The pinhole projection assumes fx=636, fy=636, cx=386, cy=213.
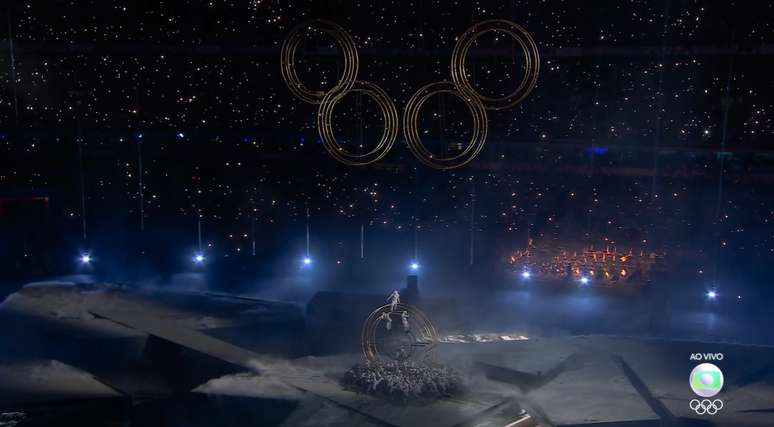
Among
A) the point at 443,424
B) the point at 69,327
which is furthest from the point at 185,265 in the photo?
the point at 443,424

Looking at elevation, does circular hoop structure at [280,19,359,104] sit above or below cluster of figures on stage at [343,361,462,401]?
above

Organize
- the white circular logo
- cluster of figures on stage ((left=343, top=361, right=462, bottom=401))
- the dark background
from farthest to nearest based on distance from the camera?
the dark background
cluster of figures on stage ((left=343, top=361, right=462, bottom=401))
the white circular logo

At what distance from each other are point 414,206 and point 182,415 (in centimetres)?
467

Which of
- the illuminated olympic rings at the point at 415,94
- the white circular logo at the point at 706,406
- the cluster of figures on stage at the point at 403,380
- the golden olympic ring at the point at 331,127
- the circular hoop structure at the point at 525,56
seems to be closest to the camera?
the white circular logo at the point at 706,406

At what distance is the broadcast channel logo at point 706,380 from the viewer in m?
4.18

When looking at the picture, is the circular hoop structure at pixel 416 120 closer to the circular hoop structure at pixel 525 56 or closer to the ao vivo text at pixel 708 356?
the circular hoop structure at pixel 525 56

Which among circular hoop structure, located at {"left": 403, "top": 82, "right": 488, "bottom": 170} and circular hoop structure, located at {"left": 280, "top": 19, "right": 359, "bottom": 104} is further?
circular hoop structure, located at {"left": 403, "top": 82, "right": 488, "bottom": 170}

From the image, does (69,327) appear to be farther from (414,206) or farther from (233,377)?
(414,206)

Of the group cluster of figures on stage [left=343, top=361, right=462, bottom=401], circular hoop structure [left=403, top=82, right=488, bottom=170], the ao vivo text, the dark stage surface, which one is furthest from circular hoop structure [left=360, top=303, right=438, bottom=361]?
the ao vivo text

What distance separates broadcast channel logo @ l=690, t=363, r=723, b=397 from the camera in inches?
165

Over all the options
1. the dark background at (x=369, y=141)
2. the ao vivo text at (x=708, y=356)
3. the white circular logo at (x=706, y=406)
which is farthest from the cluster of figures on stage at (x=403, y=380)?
the dark background at (x=369, y=141)

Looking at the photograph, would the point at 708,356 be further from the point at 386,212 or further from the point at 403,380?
the point at 386,212

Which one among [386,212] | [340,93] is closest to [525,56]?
[340,93]

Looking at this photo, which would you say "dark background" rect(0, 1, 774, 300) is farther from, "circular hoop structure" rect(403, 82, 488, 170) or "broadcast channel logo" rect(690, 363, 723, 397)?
"broadcast channel logo" rect(690, 363, 723, 397)
